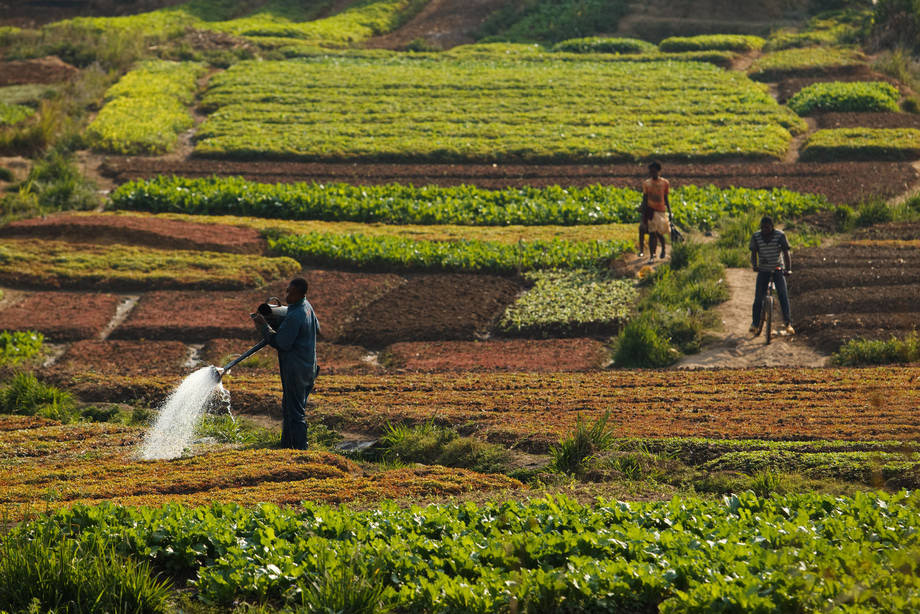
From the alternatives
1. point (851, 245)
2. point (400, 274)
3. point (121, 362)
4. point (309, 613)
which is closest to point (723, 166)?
point (851, 245)

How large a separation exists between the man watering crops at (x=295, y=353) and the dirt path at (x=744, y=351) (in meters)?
7.59

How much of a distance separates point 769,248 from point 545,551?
10930 mm

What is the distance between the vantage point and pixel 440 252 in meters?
24.0

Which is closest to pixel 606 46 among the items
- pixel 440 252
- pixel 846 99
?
pixel 846 99

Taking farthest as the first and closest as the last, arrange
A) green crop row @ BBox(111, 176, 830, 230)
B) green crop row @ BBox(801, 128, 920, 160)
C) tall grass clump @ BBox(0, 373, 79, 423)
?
green crop row @ BBox(801, 128, 920, 160) < green crop row @ BBox(111, 176, 830, 230) < tall grass clump @ BBox(0, 373, 79, 423)

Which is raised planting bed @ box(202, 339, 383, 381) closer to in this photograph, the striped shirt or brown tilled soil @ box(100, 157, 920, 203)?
the striped shirt

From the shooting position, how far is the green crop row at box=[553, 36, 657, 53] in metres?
50.7

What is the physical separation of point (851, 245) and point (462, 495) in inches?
635

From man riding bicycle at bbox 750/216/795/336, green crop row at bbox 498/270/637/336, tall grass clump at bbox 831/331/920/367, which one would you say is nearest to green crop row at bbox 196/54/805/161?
green crop row at bbox 498/270/637/336

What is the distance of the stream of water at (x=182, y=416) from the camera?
12156 mm

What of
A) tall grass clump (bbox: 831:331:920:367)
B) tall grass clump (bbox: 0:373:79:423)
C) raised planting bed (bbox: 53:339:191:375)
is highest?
tall grass clump (bbox: 831:331:920:367)

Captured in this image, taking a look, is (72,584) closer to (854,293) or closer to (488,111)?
(854,293)

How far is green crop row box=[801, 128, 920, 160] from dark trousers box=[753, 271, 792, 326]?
15862 mm

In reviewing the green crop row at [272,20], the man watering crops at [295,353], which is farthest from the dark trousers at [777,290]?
the green crop row at [272,20]
